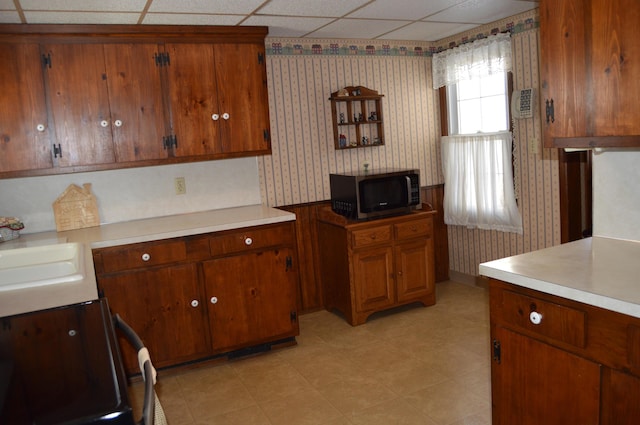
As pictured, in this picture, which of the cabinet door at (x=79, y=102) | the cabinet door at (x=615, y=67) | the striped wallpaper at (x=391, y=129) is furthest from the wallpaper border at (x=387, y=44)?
the cabinet door at (x=615, y=67)

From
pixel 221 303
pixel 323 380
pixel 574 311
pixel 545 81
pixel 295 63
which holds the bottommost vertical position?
pixel 323 380

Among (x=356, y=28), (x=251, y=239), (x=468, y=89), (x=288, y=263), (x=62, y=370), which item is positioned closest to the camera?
(x=62, y=370)

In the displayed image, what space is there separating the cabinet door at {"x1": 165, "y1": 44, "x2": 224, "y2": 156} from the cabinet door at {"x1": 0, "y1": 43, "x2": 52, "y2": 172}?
76 cm

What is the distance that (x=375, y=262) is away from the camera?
390cm

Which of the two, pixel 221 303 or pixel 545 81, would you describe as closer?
pixel 545 81

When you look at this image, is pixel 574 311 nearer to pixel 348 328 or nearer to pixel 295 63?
pixel 348 328

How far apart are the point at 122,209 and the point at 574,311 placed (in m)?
2.98

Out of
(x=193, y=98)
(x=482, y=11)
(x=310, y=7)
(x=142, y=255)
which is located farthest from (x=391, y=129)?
(x=142, y=255)

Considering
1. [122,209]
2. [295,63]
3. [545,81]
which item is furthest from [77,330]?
[295,63]

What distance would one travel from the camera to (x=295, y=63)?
13.4ft

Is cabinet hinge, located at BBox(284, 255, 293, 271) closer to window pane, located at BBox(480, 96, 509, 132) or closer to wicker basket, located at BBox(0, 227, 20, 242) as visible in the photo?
wicker basket, located at BBox(0, 227, 20, 242)

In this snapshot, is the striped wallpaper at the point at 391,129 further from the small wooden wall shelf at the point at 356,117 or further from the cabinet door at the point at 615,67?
the cabinet door at the point at 615,67

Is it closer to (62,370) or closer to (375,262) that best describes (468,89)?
(375,262)

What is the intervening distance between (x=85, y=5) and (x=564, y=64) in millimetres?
2348
